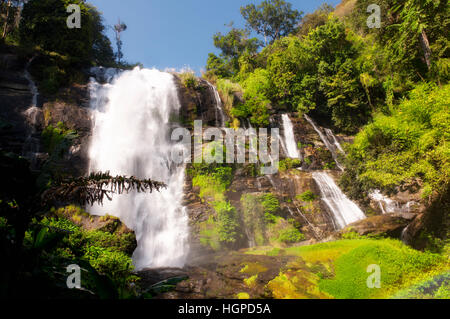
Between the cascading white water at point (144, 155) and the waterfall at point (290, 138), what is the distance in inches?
303

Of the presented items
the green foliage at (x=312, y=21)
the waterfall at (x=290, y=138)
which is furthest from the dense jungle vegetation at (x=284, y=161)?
the green foliage at (x=312, y=21)

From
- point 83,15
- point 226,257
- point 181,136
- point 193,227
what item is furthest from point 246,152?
point 83,15

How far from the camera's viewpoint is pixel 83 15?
1786 cm

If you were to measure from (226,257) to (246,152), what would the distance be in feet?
23.5

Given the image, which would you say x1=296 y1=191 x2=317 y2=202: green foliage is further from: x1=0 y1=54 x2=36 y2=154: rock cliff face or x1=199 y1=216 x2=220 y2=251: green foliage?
x1=0 y1=54 x2=36 y2=154: rock cliff face

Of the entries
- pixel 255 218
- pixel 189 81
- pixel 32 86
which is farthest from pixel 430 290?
pixel 32 86

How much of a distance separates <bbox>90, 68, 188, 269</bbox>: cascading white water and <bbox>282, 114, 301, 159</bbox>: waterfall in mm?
7703

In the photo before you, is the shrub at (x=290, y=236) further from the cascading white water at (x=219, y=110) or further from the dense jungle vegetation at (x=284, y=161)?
the cascading white water at (x=219, y=110)

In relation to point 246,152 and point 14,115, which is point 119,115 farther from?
point 246,152

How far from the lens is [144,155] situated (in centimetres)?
1372

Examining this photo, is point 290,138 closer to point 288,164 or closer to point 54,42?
point 288,164

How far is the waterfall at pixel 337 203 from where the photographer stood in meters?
11.8

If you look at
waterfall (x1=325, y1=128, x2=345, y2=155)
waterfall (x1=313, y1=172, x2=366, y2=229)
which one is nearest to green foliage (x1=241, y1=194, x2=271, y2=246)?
waterfall (x1=313, y1=172, x2=366, y2=229)

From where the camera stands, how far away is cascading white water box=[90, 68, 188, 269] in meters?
10.9
